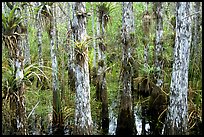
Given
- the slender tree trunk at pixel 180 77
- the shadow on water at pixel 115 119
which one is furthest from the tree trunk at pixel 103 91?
the slender tree trunk at pixel 180 77

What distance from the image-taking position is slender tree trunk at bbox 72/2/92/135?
7.53 metres

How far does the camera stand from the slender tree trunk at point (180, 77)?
7969 millimetres

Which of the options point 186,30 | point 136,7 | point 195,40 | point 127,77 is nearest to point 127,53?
point 127,77

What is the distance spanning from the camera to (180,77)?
8188 millimetres

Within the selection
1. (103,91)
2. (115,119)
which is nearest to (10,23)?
(103,91)

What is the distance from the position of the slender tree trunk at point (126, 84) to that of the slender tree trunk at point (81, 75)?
2746 millimetres

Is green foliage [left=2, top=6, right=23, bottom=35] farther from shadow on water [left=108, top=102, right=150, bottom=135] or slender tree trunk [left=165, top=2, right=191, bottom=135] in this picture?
shadow on water [left=108, top=102, right=150, bottom=135]

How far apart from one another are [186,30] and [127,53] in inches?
111

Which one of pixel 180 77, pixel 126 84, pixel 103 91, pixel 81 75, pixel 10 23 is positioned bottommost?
pixel 103 91

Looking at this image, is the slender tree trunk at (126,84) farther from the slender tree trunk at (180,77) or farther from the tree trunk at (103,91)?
the slender tree trunk at (180,77)

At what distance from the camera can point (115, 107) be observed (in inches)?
542

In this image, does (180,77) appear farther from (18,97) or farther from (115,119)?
(115,119)

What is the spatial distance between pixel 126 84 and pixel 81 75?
2.99m

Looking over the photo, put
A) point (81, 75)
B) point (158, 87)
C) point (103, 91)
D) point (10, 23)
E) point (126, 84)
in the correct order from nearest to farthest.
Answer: point (10, 23)
point (81, 75)
point (126, 84)
point (103, 91)
point (158, 87)
